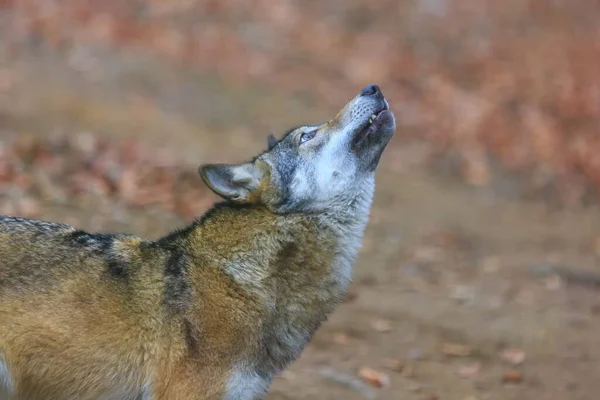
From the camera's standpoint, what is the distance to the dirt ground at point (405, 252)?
763cm

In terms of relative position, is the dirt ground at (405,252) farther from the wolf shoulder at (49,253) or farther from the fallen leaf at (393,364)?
the wolf shoulder at (49,253)

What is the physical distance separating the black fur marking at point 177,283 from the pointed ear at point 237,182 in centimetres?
44

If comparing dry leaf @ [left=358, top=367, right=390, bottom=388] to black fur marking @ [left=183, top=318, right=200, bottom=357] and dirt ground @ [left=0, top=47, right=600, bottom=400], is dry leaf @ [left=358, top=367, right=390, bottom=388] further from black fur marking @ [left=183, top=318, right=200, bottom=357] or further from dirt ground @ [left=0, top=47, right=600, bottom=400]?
black fur marking @ [left=183, top=318, right=200, bottom=357]

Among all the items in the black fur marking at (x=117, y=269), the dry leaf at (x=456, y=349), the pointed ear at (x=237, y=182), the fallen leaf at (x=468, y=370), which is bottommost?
the black fur marking at (x=117, y=269)

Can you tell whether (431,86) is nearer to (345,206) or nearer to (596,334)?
(596,334)

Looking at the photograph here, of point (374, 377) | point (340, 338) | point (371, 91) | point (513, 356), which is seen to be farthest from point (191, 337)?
point (513, 356)

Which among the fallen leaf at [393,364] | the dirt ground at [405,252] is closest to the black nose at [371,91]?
the dirt ground at [405,252]

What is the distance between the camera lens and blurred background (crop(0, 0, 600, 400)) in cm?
823

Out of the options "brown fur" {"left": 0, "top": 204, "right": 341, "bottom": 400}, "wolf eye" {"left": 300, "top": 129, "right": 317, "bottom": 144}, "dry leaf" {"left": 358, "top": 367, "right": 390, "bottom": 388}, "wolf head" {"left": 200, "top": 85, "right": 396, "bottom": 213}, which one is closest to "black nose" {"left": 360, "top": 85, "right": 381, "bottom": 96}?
"wolf head" {"left": 200, "top": 85, "right": 396, "bottom": 213}

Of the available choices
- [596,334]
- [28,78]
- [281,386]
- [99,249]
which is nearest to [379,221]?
[596,334]

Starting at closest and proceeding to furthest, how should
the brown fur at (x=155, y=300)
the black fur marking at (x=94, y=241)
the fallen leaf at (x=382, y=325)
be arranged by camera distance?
the brown fur at (x=155, y=300) → the black fur marking at (x=94, y=241) → the fallen leaf at (x=382, y=325)

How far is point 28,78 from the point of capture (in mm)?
13633

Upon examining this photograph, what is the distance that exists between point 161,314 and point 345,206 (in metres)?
1.25

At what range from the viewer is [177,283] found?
4984 millimetres
